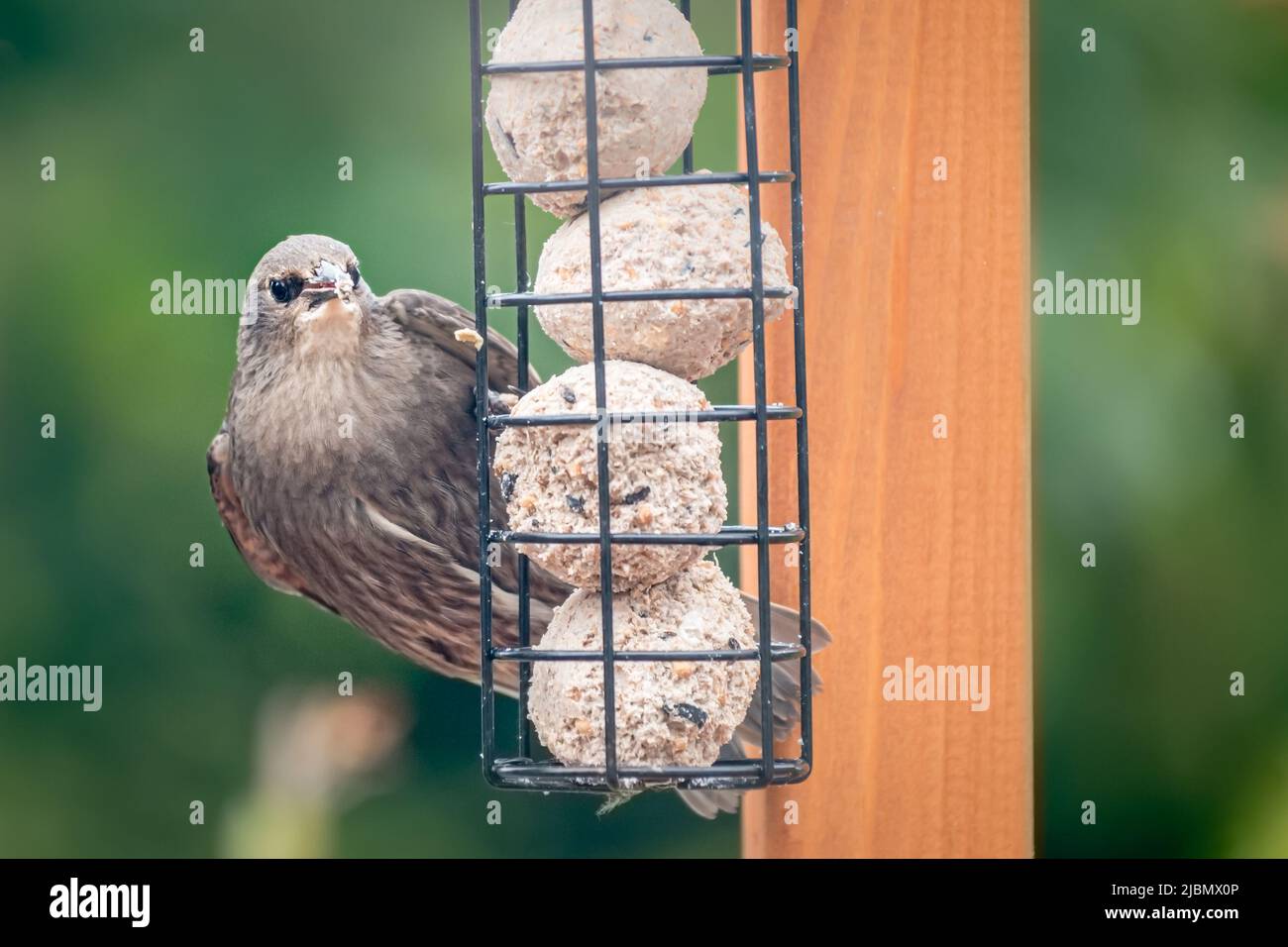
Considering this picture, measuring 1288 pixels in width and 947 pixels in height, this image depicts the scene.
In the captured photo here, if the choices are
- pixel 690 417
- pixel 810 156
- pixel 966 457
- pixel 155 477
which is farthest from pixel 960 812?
pixel 155 477

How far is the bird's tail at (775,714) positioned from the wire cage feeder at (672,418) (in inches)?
12.9

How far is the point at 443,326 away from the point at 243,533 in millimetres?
753

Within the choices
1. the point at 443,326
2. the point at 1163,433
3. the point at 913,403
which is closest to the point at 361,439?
the point at 443,326

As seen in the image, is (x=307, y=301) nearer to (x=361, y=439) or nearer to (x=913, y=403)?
(x=361, y=439)

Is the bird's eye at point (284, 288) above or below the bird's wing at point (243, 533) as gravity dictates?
above

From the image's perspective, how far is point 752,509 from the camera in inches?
98.3

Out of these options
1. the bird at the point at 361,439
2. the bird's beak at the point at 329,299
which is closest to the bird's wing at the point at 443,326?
the bird at the point at 361,439

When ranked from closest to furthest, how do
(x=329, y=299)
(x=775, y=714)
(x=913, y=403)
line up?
(x=913, y=403)
(x=775, y=714)
(x=329, y=299)

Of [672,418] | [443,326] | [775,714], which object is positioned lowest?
[775,714]

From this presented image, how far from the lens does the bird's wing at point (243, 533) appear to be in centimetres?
359

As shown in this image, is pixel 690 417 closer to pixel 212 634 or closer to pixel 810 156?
pixel 810 156

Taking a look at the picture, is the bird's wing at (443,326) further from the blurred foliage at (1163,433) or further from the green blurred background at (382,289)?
the blurred foliage at (1163,433)

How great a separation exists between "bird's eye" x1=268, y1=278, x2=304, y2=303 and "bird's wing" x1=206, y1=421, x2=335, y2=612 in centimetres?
42

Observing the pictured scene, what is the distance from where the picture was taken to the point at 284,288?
10.6 ft
